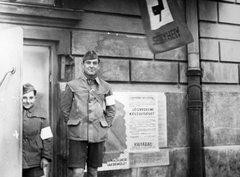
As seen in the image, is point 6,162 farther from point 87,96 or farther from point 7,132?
point 87,96

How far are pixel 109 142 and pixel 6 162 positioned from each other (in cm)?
248

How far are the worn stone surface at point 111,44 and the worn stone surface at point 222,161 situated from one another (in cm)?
229

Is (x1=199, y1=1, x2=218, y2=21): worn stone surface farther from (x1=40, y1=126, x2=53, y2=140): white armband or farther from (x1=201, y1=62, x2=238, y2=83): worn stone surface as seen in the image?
(x1=40, y1=126, x2=53, y2=140): white armband

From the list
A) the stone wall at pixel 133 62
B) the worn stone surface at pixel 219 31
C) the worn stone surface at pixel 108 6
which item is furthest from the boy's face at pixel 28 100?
the worn stone surface at pixel 219 31

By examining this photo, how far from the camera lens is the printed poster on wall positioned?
232 inches

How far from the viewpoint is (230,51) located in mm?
7129

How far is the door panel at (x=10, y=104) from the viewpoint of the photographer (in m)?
3.61

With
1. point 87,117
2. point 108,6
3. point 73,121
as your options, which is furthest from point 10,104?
point 108,6

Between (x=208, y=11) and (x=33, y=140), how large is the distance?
454cm

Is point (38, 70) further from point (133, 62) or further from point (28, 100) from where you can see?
point (133, 62)

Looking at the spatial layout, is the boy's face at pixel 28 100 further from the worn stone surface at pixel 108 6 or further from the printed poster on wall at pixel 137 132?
the worn stone surface at pixel 108 6

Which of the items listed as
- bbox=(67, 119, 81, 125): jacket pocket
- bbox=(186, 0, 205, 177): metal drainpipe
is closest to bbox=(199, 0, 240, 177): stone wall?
bbox=(186, 0, 205, 177): metal drainpipe

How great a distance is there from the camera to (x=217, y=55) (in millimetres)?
6961

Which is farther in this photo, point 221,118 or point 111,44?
point 221,118
